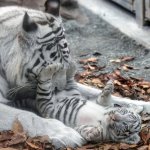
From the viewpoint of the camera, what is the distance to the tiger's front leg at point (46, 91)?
4055mm

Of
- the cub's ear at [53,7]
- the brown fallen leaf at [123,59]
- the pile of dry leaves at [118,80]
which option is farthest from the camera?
the brown fallen leaf at [123,59]

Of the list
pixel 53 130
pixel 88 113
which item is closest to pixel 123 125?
pixel 88 113

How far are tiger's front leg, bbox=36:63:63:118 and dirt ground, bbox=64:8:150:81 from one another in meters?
2.16

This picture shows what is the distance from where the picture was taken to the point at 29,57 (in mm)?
4027

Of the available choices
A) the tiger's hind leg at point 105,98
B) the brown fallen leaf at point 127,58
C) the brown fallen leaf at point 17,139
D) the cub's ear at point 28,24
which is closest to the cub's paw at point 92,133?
the tiger's hind leg at point 105,98

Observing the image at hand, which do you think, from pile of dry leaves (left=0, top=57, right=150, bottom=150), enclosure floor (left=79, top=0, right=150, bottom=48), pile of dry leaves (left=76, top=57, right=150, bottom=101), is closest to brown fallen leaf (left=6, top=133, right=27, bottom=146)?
pile of dry leaves (left=0, top=57, right=150, bottom=150)

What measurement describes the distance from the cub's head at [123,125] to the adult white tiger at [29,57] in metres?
0.22

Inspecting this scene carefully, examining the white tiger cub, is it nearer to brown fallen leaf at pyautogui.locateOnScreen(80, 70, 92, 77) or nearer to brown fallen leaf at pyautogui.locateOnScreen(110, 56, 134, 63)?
brown fallen leaf at pyautogui.locateOnScreen(80, 70, 92, 77)

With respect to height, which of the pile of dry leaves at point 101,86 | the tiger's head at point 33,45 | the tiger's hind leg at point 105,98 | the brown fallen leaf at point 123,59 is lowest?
the brown fallen leaf at point 123,59

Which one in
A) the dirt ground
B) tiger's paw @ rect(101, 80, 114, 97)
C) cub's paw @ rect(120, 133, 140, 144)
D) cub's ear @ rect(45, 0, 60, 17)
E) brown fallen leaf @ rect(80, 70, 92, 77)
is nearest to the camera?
cub's paw @ rect(120, 133, 140, 144)

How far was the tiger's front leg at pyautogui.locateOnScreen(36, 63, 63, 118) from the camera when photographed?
13.3ft

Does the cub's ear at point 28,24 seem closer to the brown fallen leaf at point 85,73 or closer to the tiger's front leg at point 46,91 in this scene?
the tiger's front leg at point 46,91

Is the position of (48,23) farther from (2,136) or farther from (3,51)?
(2,136)

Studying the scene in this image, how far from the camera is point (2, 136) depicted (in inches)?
155
